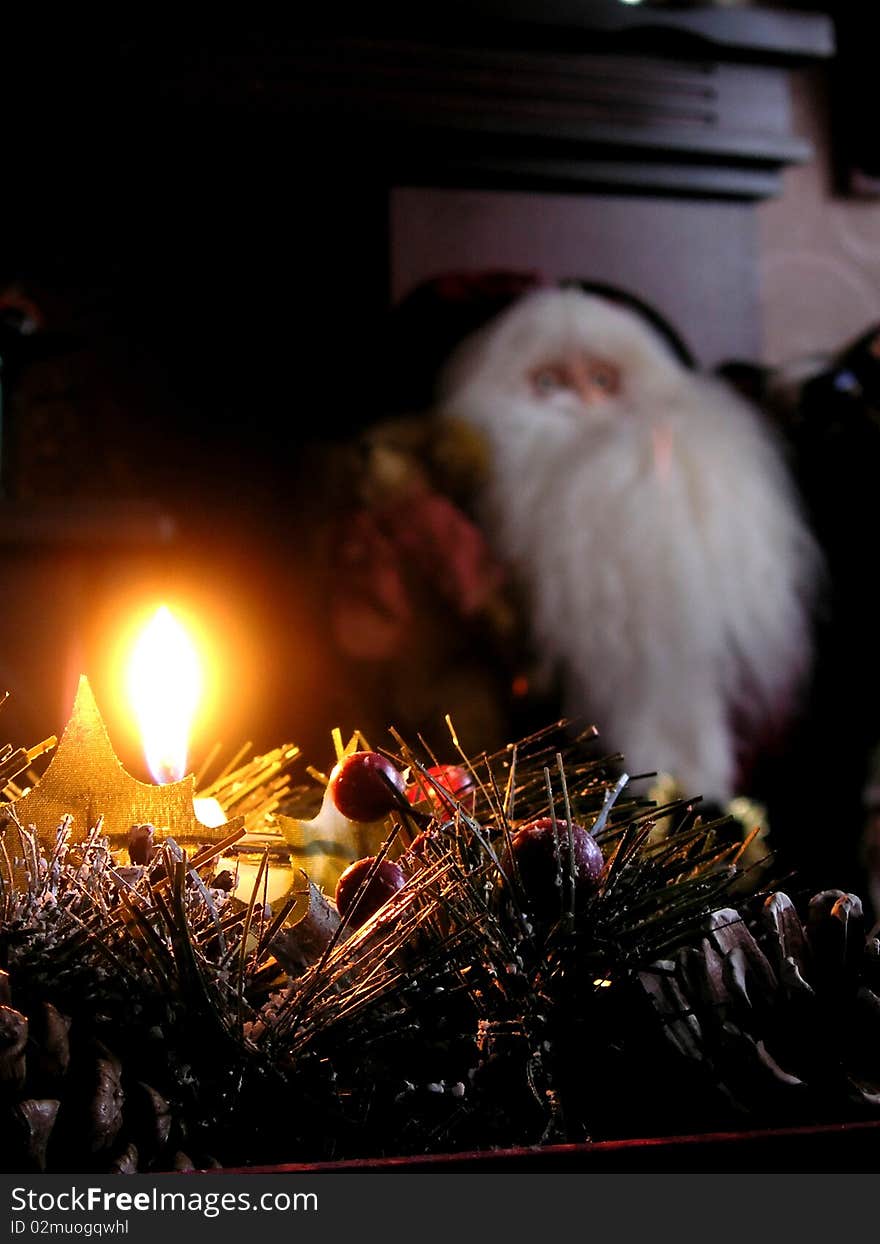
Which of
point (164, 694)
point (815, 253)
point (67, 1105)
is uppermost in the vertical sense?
point (815, 253)

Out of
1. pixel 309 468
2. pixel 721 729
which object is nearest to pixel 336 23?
pixel 309 468

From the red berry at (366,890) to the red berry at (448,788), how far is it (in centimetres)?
4

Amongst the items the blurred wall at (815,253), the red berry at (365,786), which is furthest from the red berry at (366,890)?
the blurred wall at (815,253)

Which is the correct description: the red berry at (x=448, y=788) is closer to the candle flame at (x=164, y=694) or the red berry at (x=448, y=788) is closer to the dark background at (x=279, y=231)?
the candle flame at (x=164, y=694)

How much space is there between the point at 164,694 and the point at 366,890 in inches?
5.1

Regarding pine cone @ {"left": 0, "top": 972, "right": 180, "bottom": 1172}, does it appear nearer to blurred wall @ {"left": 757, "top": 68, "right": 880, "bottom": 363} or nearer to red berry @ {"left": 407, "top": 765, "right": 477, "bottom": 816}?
red berry @ {"left": 407, "top": 765, "right": 477, "bottom": 816}

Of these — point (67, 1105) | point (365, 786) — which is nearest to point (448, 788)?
point (365, 786)

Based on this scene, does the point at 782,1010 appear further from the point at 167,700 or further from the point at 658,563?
the point at 658,563

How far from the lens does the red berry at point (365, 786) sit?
31 cm

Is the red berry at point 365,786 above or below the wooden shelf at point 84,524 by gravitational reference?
below

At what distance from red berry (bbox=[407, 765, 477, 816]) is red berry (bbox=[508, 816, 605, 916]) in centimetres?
5

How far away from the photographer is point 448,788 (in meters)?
0.32

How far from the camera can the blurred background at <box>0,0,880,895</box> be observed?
4.02ft

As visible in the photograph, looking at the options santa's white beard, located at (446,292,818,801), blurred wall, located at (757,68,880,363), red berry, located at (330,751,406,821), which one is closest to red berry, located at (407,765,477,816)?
red berry, located at (330,751,406,821)
